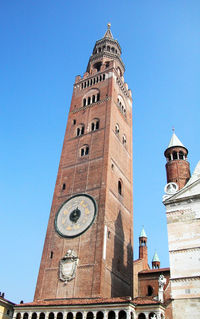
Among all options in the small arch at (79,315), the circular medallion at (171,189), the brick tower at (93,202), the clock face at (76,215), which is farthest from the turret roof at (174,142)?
the small arch at (79,315)

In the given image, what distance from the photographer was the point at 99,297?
20500mm

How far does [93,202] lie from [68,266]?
5.07 meters

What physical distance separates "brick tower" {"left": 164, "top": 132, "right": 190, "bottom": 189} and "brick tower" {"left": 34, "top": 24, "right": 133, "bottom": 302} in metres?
4.64

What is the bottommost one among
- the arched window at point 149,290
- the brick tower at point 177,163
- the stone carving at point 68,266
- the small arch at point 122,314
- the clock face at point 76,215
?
the small arch at point 122,314

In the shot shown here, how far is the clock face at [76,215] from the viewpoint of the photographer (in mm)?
24594

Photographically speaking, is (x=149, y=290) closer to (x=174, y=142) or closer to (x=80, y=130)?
(x=174, y=142)

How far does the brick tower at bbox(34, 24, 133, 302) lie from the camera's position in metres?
22.7

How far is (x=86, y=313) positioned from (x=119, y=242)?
309 inches

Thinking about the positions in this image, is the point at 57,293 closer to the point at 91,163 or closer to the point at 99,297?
the point at 99,297

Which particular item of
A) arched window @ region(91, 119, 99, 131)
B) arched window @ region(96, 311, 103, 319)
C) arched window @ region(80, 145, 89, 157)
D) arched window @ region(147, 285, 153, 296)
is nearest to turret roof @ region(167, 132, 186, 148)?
arched window @ region(91, 119, 99, 131)

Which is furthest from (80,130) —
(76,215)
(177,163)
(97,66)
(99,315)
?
(99,315)

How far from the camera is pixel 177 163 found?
26625 millimetres

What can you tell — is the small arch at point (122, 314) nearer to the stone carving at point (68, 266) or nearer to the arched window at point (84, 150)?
the stone carving at point (68, 266)

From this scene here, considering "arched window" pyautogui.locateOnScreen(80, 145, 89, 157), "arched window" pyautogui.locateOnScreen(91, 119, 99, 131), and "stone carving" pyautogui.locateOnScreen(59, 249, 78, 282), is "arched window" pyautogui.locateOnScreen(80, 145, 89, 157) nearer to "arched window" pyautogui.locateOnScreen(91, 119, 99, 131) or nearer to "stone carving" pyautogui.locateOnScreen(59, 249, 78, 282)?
"arched window" pyautogui.locateOnScreen(91, 119, 99, 131)
